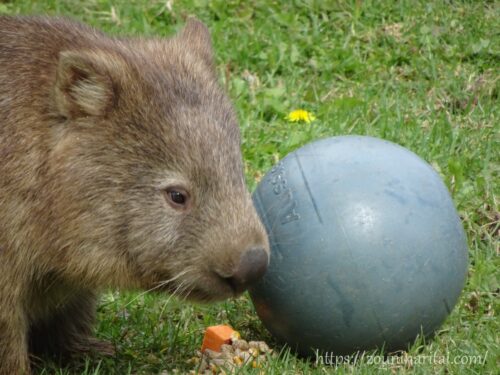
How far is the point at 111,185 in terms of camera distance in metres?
5.18

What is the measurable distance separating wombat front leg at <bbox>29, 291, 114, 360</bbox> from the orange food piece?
56cm

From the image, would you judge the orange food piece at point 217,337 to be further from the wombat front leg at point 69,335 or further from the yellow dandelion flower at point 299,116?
the yellow dandelion flower at point 299,116

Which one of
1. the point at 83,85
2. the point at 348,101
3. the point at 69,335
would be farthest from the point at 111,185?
the point at 348,101

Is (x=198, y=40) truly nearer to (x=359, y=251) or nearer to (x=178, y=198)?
(x=178, y=198)

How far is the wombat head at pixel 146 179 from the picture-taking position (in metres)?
5.06

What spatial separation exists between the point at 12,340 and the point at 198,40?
187cm

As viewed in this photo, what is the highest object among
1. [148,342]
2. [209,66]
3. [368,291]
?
[209,66]

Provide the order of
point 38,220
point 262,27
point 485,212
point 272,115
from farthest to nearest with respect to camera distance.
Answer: point 262,27 < point 272,115 < point 485,212 < point 38,220

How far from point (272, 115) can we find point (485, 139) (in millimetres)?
1674

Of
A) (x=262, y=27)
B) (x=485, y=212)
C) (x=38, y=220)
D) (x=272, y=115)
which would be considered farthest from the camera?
(x=262, y=27)

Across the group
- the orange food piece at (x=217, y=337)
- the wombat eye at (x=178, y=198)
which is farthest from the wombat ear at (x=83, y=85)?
the orange food piece at (x=217, y=337)

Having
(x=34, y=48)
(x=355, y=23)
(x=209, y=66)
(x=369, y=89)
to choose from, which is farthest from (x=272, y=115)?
(x=34, y=48)

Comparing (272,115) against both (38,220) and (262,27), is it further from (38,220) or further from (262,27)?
(38,220)

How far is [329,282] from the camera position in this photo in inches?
206
